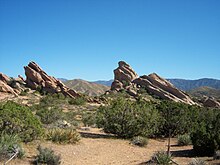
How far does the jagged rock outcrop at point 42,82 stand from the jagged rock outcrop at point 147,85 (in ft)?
52.1

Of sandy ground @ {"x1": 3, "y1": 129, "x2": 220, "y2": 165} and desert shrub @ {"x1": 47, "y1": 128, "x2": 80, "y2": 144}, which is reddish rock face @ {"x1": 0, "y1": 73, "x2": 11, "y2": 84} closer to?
sandy ground @ {"x1": 3, "y1": 129, "x2": 220, "y2": 165}

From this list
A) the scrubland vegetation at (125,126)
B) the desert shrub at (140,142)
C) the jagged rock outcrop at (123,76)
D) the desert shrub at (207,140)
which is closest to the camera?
the scrubland vegetation at (125,126)

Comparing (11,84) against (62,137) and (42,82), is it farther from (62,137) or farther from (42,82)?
(62,137)

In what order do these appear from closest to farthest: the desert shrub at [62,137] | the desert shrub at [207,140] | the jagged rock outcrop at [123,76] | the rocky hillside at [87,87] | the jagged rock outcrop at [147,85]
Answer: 1. the desert shrub at [207,140]
2. the desert shrub at [62,137]
3. the jagged rock outcrop at [147,85]
4. the jagged rock outcrop at [123,76]
5. the rocky hillside at [87,87]

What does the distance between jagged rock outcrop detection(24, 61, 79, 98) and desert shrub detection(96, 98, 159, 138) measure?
145 ft

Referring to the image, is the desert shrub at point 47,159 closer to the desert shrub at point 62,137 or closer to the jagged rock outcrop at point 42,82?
the desert shrub at point 62,137

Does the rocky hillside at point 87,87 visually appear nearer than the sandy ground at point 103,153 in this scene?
No

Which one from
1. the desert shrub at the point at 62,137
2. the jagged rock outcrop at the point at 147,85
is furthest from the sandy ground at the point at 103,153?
the jagged rock outcrop at the point at 147,85

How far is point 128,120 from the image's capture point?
18844 millimetres

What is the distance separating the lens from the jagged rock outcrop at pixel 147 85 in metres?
75.3

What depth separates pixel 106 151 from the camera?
46.0 ft

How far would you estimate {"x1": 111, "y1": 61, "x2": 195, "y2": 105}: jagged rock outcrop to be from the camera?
7531 centimetres

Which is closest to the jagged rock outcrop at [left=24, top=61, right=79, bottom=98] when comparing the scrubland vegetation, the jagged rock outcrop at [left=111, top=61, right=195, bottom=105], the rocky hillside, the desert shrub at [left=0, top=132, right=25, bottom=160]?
the jagged rock outcrop at [left=111, top=61, right=195, bottom=105]

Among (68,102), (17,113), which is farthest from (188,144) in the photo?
(68,102)
